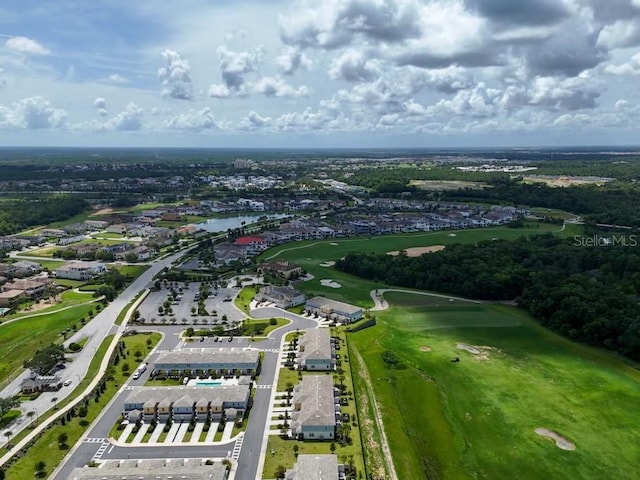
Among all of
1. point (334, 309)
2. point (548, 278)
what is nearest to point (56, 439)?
point (334, 309)

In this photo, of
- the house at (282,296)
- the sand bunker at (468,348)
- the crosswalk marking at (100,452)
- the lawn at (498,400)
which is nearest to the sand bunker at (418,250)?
the house at (282,296)

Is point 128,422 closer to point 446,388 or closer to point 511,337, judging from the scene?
point 446,388

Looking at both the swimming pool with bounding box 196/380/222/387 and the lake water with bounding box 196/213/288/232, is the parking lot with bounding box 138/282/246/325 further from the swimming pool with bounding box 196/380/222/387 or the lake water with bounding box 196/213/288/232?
the lake water with bounding box 196/213/288/232

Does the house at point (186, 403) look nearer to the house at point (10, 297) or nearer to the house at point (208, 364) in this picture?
the house at point (208, 364)

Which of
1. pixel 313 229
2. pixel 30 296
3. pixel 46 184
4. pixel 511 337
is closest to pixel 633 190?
pixel 313 229

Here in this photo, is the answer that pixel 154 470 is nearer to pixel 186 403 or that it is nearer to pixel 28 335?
pixel 186 403

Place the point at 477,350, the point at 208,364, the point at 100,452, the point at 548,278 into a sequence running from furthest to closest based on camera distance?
the point at 548,278 < the point at 477,350 < the point at 208,364 < the point at 100,452
